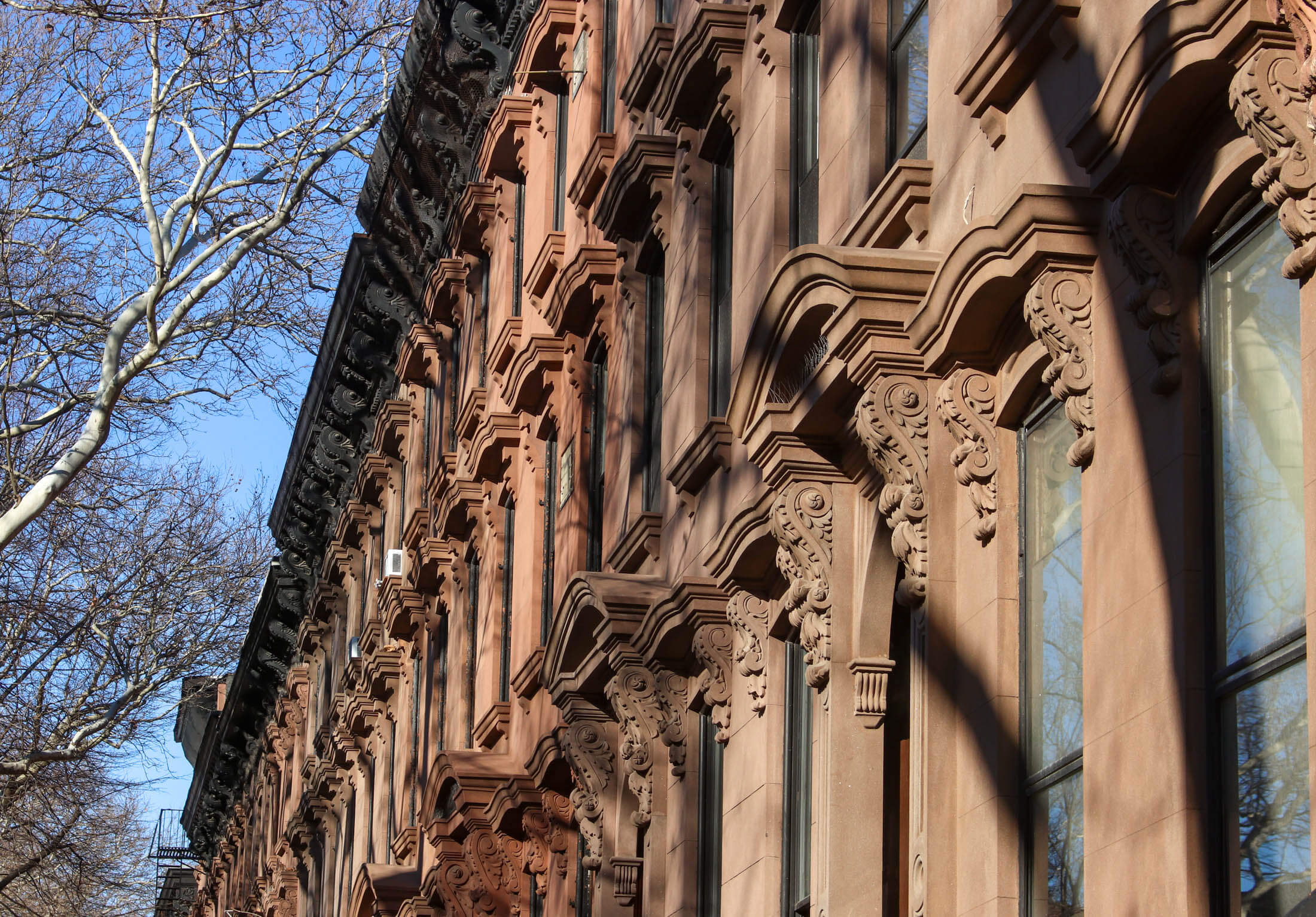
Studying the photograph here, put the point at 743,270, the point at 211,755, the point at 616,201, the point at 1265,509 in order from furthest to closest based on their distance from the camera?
the point at 211,755 < the point at 616,201 < the point at 743,270 < the point at 1265,509

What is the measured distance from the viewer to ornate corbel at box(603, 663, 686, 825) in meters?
16.1

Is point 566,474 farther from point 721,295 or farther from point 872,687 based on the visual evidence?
point 872,687

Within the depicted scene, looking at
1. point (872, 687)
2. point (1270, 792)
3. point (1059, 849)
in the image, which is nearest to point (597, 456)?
point (872, 687)

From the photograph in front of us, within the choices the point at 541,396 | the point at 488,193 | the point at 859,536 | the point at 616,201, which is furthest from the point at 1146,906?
the point at 488,193

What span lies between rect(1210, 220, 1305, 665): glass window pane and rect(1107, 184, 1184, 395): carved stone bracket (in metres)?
0.17

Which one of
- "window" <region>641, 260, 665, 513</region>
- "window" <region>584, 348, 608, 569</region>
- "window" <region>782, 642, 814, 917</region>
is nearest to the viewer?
"window" <region>782, 642, 814, 917</region>

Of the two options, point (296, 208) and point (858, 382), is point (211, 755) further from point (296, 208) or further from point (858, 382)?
point (858, 382)

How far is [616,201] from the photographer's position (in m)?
18.6

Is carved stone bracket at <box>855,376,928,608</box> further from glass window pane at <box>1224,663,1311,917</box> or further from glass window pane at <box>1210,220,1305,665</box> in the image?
glass window pane at <box>1224,663,1311,917</box>

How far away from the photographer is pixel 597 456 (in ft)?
67.5

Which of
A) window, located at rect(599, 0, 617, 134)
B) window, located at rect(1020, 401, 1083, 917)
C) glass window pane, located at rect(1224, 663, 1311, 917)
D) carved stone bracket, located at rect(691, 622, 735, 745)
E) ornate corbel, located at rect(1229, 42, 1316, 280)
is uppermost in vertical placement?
window, located at rect(599, 0, 617, 134)

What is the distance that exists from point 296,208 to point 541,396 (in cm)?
406

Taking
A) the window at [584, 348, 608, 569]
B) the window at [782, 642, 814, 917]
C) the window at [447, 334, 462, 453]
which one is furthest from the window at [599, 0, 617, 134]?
the window at [782, 642, 814, 917]

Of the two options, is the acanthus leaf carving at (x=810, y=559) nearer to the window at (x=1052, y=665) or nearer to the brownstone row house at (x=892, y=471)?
the brownstone row house at (x=892, y=471)
